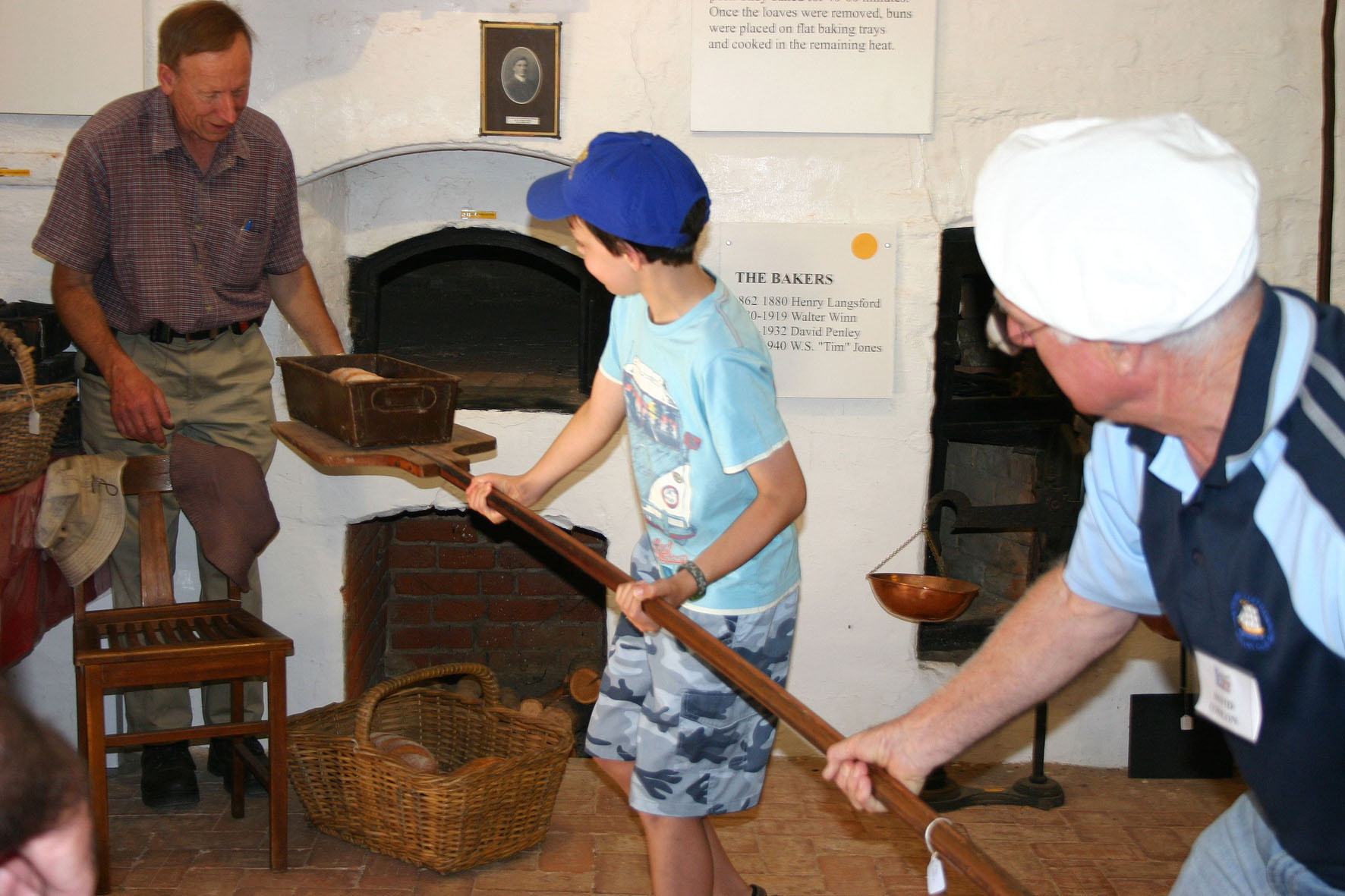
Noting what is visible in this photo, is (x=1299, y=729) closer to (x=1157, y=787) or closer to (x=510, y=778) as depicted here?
(x=510, y=778)

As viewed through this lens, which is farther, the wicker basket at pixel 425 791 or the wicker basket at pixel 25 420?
the wicker basket at pixel 425 791

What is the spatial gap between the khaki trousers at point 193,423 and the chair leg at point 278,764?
1.51 ft

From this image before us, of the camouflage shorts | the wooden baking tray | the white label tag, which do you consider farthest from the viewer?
the wooden baking tray

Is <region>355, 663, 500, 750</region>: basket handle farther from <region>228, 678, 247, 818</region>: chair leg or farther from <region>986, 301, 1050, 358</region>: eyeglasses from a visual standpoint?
<region>986, 301, 1050, 358</region>: eyeglasses

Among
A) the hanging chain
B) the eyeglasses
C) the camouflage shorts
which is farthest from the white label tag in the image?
the hanging chain

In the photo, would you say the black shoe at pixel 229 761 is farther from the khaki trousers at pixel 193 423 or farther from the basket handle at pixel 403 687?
the basket handle at pixel 403 687

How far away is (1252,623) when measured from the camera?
4.30ft

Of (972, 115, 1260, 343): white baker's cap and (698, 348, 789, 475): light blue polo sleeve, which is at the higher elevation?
(972, 115, 1260, 343): white baker's cap

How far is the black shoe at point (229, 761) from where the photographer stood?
3.48 metres

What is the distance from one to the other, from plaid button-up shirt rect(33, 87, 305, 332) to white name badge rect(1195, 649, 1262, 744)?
109 inches

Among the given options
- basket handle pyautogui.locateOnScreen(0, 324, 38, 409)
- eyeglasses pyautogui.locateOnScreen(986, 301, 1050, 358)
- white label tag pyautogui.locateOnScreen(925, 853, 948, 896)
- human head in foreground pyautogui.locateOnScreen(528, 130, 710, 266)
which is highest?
human head in foreground pyautogui.locateOnScreen(528, 130, 710, 266)

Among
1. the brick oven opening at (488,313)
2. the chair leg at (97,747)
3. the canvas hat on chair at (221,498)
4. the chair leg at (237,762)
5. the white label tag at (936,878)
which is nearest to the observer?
the white label tag at (936,878)

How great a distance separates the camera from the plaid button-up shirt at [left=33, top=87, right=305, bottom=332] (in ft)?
10.3

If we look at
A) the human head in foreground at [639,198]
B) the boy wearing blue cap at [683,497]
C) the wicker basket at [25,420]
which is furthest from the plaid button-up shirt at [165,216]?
the human head in foreground at [639,198]
